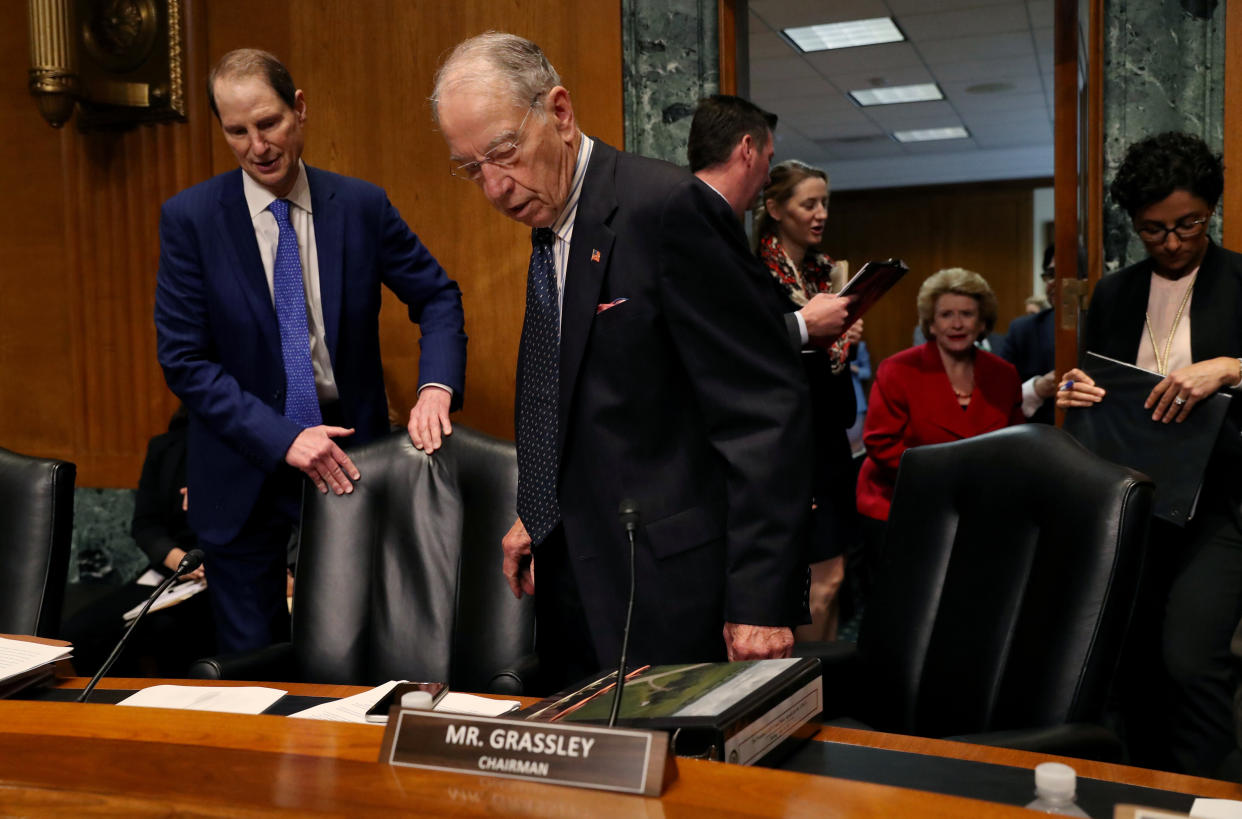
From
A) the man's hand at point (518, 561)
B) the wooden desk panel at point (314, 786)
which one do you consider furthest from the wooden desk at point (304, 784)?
the man's hand at point (518, 561)

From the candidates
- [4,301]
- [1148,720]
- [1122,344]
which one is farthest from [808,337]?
[4,301]

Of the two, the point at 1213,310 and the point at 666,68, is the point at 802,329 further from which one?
the point at 666,68

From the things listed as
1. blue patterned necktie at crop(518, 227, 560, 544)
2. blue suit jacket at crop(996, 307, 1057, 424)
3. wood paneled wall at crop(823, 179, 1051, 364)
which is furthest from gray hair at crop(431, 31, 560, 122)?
wood paneled wall at crop(823, 179, 1051, 364)

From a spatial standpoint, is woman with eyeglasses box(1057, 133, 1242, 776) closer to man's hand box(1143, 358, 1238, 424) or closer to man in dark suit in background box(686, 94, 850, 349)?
man's hand box(1143, 358, 1238, 424)

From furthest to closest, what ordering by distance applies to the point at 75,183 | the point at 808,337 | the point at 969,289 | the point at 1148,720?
1. the point at 75,183
2. the point at 969,289
3. the point at 1148,720
4. the point at 808,337

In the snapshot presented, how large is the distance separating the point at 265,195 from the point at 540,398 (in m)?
1.01

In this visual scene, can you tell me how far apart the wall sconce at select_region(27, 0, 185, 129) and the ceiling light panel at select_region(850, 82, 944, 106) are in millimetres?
5828

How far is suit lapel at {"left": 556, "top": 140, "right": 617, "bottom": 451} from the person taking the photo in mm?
1465

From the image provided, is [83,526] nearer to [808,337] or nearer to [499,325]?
[499,325]

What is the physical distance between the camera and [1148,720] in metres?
2.54

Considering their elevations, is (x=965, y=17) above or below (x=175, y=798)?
above

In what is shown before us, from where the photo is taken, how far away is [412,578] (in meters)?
1.94

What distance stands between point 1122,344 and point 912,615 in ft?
4.16

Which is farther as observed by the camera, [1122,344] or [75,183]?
[75,183]
